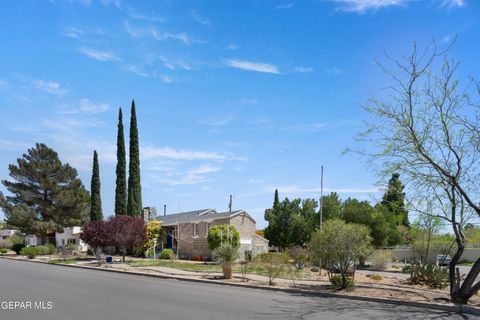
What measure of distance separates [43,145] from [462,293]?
58.8 m

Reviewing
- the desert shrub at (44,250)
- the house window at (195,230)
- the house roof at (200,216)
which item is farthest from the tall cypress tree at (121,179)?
the house window at (195,230)

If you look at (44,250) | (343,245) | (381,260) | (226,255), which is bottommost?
(44,250)

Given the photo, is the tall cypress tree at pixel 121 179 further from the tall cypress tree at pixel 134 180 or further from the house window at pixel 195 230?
the house window at pixel 195 230

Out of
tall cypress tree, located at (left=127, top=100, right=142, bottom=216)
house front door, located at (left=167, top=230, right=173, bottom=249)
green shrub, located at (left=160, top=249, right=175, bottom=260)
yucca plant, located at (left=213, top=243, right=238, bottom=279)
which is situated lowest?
green shrub, located at (left=160, top=249, right=175, bottom=260)

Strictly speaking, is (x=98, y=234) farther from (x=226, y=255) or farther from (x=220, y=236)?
(x=226, y=255)

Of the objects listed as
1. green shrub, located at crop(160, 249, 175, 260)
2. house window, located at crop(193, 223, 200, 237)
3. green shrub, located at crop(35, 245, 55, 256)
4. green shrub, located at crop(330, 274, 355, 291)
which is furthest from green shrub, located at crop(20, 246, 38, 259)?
green shrub, located at crop(330, 274, 355, 291)

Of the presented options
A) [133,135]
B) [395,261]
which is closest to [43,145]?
[133,135]

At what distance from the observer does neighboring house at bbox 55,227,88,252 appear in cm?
6200

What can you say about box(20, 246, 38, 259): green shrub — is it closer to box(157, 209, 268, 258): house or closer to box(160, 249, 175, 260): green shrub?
box(157, 209, 268, 258): house

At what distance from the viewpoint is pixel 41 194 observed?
62594 millimetres

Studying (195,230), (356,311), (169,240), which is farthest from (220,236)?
(356,311)

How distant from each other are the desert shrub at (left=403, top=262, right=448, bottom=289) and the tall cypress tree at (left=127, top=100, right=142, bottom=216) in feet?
118

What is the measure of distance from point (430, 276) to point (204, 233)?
1056 inches

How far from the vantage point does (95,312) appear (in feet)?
37.6
